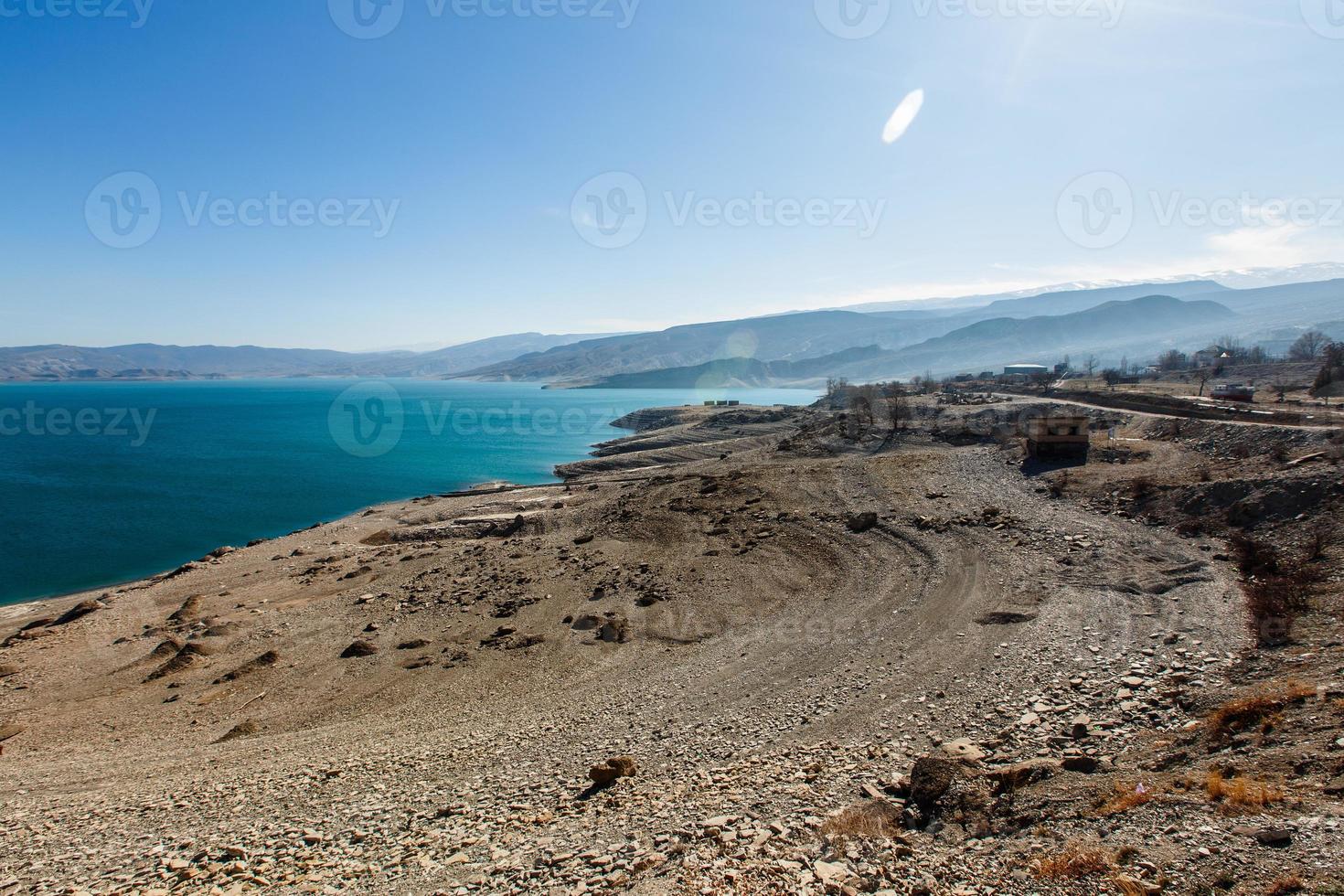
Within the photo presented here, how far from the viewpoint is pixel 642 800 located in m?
9.41

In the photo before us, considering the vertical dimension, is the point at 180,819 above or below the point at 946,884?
below

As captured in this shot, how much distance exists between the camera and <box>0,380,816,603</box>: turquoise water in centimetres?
3869

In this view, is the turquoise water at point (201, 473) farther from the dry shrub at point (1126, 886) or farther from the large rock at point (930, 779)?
the dry shrub at point (1126, 886)

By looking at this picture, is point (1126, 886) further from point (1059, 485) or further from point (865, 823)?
point (1059, 485)

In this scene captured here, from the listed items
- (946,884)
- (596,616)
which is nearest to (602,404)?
(596,616)

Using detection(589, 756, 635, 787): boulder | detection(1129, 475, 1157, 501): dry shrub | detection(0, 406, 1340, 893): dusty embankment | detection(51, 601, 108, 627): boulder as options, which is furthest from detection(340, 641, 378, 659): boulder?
detection(1129, 475, 1157, 501): dry shrub

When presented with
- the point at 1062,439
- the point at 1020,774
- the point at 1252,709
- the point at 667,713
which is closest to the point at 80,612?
the point at 667,713

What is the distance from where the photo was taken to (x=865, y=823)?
8125 mm

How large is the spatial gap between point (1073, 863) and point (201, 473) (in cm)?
7760

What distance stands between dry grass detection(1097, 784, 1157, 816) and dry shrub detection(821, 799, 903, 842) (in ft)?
7.60

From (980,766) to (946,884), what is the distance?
2.89 meters

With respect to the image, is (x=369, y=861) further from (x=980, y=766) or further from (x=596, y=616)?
(x=596, y=616)

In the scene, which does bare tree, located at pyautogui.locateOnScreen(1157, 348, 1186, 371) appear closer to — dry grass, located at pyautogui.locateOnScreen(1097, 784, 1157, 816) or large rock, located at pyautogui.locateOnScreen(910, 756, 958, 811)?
dry grass, located at pyautogui.locateOnScreen(1097, 784, 1157, 816)

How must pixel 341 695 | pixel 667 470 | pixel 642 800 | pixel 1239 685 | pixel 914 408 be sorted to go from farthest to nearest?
pixel 914 408, pixel 667 470, pixel 341 695, pixel 1239 685, pixel 642 800
